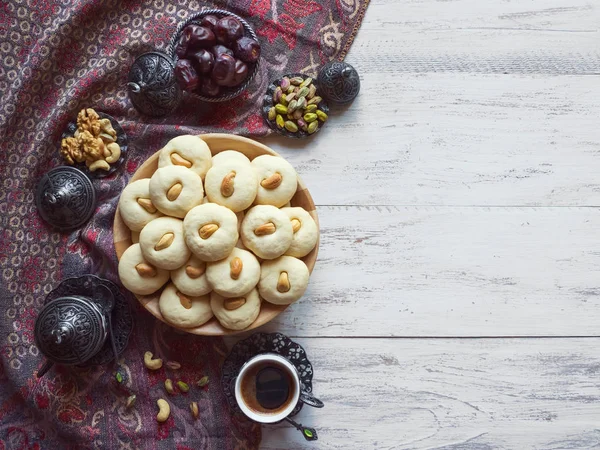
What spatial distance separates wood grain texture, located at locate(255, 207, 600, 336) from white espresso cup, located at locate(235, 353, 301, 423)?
0.42ft

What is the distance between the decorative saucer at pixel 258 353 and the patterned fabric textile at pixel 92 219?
4 centimetres

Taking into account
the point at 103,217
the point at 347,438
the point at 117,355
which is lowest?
the point at 347,438

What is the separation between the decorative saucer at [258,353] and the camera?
129 centimetres

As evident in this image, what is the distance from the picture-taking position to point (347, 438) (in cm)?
137

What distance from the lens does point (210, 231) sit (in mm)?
1100

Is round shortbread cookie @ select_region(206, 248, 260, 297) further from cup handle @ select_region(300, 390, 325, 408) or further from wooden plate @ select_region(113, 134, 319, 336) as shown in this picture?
cup handle @ select_region(300, 390, 325, 408)

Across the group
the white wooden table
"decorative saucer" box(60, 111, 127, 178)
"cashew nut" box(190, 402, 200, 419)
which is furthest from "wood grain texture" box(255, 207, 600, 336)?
"decorative saucer" box(60, 111, 127, 178)

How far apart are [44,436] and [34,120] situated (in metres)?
0.69

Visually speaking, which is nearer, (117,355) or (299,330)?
(117,355)

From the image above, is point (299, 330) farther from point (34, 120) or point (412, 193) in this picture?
point (34, 120)

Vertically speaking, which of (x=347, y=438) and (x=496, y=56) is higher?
(x=496, y=56)

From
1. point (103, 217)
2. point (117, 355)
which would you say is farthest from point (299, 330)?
point (103, 217)

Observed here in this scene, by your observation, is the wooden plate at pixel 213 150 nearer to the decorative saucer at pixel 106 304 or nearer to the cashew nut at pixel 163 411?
the decorative saucer at pixel 106 304

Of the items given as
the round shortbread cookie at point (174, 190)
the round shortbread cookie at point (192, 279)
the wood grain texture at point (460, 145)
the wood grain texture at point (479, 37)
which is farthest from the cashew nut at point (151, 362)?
the wood grain texture at point (479, 37)
